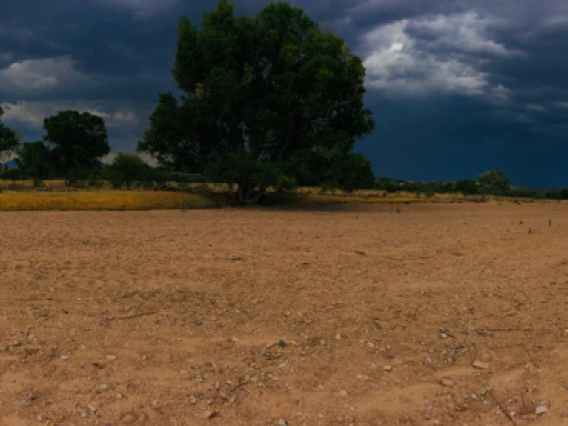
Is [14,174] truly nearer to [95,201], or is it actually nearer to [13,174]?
[13,174]

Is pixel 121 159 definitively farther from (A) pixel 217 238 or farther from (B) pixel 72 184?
(A) pixel 217 238

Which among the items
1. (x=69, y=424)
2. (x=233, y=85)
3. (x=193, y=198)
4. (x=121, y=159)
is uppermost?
(x=233, y=85)

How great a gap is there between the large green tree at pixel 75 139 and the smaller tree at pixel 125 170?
16399 millimetres

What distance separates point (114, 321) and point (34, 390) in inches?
55.9

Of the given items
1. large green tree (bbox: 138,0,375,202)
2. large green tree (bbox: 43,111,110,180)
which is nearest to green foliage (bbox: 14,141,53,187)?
large green tree (bbox: 43,111,110,180)

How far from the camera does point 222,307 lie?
530cm

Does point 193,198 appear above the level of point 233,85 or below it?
below

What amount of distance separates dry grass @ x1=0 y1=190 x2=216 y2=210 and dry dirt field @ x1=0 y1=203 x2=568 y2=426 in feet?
29.7

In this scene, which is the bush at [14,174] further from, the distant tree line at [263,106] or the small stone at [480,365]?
the small stone at [480,365]

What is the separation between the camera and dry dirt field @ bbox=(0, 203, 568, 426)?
3.23 meters

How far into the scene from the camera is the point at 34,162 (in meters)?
37.6

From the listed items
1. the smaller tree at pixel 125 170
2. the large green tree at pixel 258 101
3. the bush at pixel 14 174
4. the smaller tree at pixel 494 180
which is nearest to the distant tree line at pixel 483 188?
the smaller tree at pixel 494 180

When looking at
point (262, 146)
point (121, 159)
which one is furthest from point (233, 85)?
point (121, 159)

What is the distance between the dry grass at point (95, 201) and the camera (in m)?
16.7
